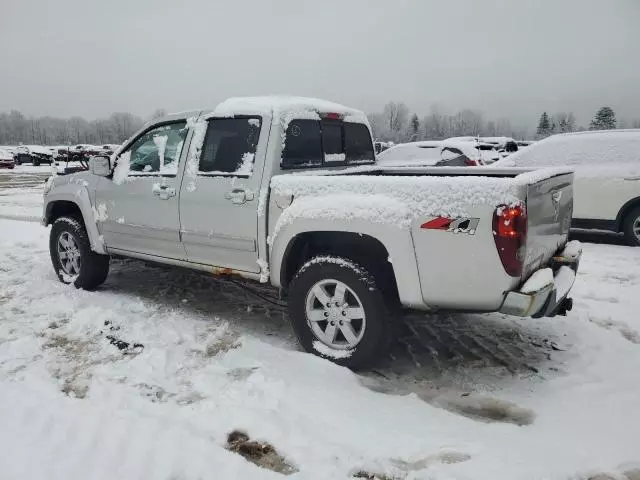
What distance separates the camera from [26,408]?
3016 millimetres

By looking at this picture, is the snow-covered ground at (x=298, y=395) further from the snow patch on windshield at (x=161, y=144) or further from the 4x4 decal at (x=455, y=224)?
the snow patch on windshield at (x=161, y=144)

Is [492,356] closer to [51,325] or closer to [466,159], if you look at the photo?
[51,325]

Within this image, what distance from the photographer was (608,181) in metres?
7.72

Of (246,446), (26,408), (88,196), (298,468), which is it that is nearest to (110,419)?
(26,408)

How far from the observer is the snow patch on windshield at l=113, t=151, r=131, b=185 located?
196 inches

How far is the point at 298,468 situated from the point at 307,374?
978mm

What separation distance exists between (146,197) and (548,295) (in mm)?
3480

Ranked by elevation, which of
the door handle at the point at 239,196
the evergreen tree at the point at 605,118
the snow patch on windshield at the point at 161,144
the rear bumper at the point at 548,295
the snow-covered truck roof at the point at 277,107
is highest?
the evergreen tree at the point at 605,118

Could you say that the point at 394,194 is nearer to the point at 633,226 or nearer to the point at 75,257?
the point at 75,257

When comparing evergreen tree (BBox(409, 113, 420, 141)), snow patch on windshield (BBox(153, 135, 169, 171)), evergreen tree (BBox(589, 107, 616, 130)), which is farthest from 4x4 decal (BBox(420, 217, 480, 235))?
evergreen tree (BBox(409, 113, 420, 141))

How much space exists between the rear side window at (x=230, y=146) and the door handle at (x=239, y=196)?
135mm

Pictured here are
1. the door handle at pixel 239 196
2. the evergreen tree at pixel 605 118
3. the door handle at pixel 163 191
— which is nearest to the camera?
the door handle at pixel 239 196

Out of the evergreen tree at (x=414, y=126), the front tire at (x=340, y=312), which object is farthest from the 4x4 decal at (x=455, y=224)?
the evergreen tree at (x=414, y=126)

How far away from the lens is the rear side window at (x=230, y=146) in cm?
408
